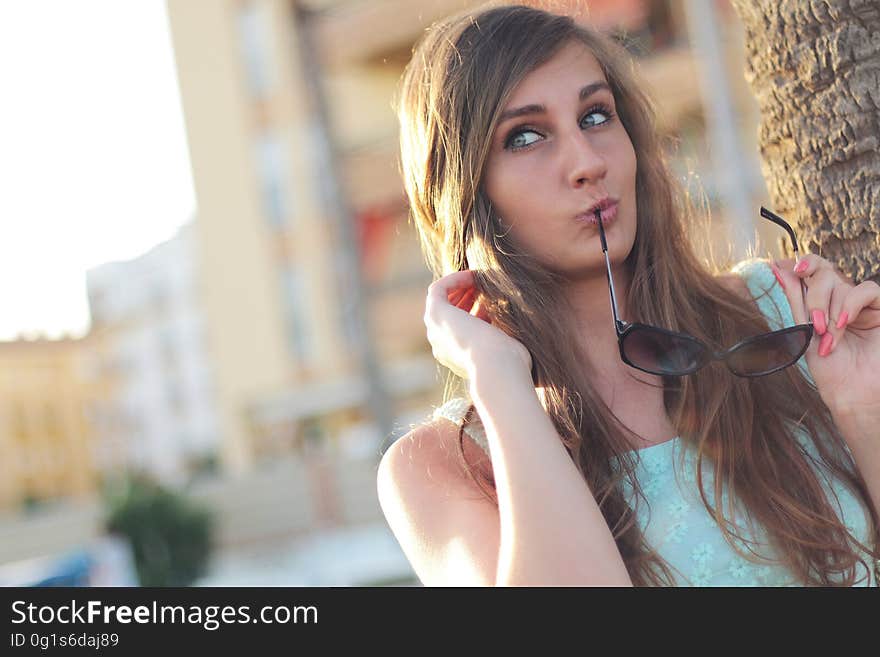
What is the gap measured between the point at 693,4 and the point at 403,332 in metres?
11.6

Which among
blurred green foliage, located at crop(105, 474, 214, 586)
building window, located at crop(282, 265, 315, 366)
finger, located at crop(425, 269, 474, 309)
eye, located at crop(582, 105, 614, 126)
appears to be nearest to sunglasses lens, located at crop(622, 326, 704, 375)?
finger, located at crop(425, 269, 474, 309)

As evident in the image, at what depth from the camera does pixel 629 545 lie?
2.01 meters

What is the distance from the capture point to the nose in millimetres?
2104

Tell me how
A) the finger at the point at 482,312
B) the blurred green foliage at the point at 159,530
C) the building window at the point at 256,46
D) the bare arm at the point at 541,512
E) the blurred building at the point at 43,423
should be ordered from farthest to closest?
1. the blurred building at the point at 43,423
2. the building window at the point at 256,46
3. the blurred green foliage at the point at 159,530
4. the finger at the point at 482,312
5. the bare arm at the point at 541,512

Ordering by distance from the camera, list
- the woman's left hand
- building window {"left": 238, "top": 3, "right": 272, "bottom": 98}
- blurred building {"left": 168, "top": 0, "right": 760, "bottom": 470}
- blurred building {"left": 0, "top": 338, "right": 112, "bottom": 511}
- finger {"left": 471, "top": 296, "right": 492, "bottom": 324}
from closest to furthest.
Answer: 1. the woman's left hand
2. finger {"left": 471, "top": 296, "right": 492, "bottom": 324}
3. blurred building {"left": 168, "top": 0, "right": 760, "bottom": 470}
4. building window {"left": 238, "top": 3, "right": 272, "bottom": 98}
5. blurred building {"left": 0, "top": 338, "right": 112, "bottom": 511}

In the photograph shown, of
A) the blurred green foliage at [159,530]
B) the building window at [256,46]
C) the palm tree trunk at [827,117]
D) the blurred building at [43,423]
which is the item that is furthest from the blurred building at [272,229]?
the blurred building at [43,423]

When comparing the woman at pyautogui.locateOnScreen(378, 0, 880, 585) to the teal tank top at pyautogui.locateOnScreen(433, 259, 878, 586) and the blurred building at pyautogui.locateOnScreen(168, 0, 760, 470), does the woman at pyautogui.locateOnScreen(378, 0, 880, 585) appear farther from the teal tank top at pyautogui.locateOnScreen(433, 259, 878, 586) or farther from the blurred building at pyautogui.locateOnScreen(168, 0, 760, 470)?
the blurred building at pyautogui.locateOnScreen(168, 0, 760, 470)

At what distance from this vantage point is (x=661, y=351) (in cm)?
191

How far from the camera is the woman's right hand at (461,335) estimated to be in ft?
6.34

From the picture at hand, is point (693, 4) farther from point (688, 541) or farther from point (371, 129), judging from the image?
point (371, 129)

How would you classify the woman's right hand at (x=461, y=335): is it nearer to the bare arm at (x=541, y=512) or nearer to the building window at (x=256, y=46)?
the bare arm at (x=541, y=512)

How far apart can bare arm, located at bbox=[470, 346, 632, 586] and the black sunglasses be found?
A: 235mm

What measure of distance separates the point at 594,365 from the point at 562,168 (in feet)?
1.38

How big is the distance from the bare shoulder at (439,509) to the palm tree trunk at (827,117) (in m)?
0.92
